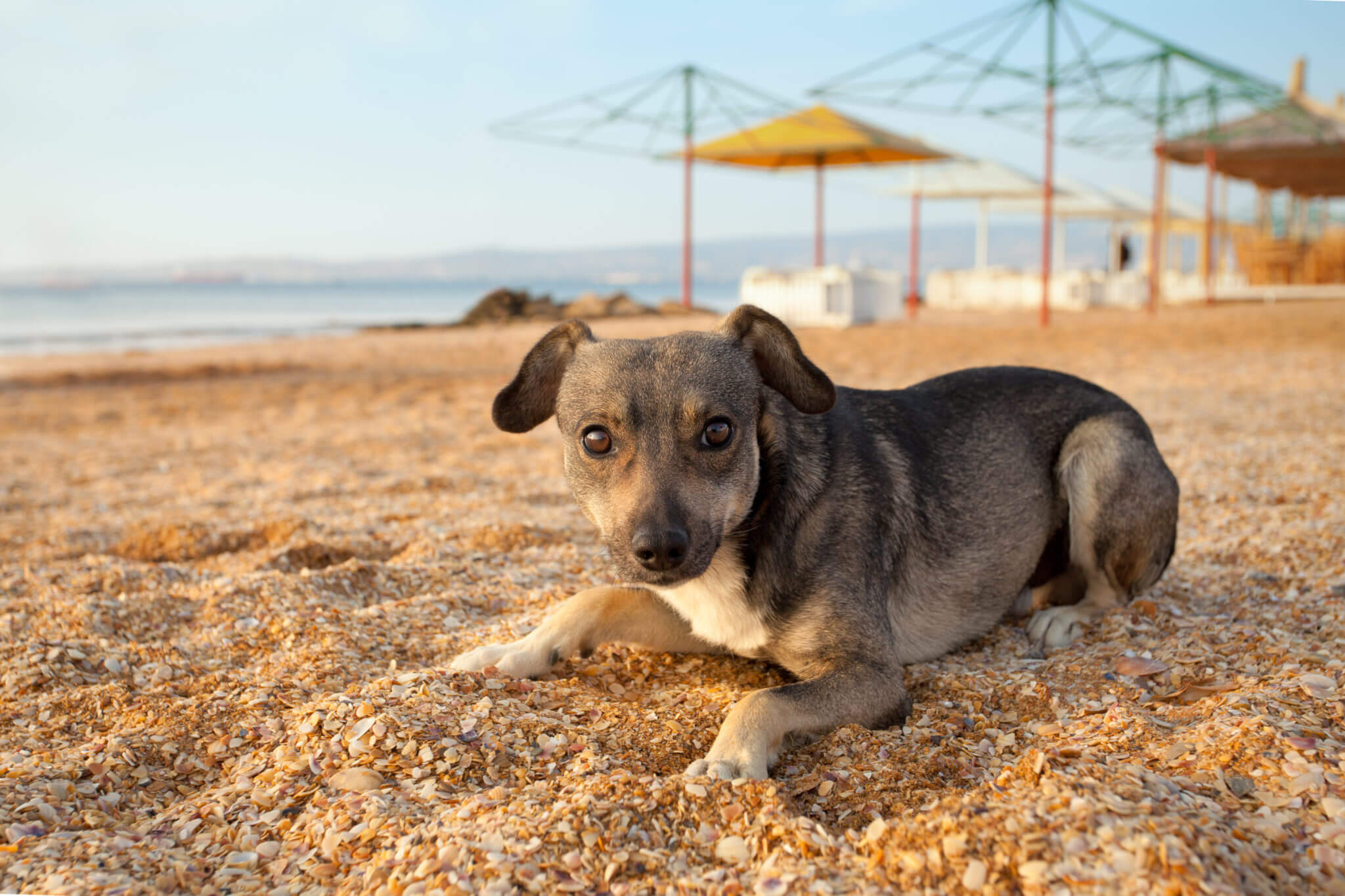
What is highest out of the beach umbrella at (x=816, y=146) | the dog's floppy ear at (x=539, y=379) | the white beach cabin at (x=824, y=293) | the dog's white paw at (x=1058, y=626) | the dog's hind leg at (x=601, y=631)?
the beach umbrella at (x=816, y=146)

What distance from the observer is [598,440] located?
10.2 ft

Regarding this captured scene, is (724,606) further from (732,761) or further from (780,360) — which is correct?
(780,360)

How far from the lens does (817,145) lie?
69.2 feet

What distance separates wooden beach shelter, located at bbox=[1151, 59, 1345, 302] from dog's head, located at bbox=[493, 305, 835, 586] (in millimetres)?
20893

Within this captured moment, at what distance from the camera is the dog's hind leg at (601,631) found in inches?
138

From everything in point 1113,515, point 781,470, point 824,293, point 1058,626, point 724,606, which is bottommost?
point 1058,626

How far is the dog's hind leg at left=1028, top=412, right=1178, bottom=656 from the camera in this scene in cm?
398

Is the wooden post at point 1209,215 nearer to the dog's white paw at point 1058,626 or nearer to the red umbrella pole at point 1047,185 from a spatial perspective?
the red umbrella pole at point 1047,185

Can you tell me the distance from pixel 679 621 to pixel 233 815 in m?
1.65

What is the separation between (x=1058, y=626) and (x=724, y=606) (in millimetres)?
1521

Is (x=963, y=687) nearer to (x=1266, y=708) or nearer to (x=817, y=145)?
(x=1266, y=708)

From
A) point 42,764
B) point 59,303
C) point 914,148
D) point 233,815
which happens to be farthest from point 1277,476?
point 59,303

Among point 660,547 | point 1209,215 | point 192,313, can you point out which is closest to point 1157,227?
point 1209,215

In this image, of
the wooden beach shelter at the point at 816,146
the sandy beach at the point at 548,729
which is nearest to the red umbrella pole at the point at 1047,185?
the wooden beach shelter at the point at 816,146
